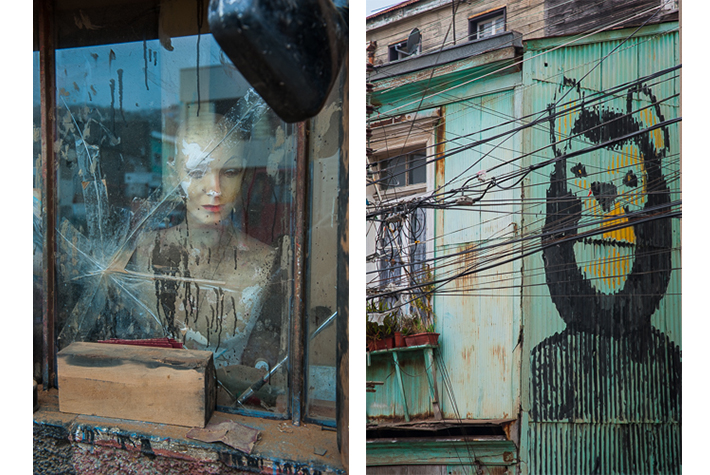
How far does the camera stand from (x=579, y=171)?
1.48 meters

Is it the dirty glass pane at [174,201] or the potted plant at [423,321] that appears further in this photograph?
the dirty glass pane at [174,201]

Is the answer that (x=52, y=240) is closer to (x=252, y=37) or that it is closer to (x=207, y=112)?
(x=207, y=112)

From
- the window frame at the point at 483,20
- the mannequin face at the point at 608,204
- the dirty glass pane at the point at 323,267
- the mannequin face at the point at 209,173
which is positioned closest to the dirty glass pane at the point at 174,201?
the mannequin face at the point at 209,173

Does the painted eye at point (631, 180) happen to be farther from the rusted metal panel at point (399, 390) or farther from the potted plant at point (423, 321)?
the rusted metal panel at point (399, 390)

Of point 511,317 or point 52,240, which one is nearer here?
point 511,317

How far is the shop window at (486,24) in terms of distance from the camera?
4.89ft

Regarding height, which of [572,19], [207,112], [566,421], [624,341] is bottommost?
[566,421]

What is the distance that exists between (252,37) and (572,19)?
4.41 feet

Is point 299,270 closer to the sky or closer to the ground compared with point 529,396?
closer to the sky

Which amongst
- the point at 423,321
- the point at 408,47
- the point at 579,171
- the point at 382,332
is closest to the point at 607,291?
the point at 579,171

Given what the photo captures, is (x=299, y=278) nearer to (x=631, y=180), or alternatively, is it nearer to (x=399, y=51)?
(x=399, y=51)

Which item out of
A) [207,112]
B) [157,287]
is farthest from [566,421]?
[207,112]

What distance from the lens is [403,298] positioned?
1537mm

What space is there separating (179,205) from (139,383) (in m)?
0.83
